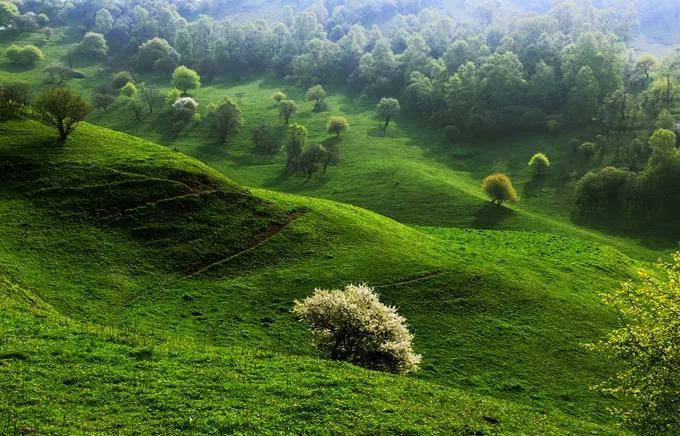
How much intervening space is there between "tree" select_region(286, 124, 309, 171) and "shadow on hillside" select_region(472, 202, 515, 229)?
166 feet

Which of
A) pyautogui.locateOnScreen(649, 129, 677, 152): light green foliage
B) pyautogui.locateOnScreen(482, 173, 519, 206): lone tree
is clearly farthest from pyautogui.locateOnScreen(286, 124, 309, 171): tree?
pyautogui.locateOnScreen(649, 129, 677, 152): light green foliage

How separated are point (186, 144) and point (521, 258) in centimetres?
10684

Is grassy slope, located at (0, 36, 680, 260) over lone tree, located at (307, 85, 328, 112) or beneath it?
beneath

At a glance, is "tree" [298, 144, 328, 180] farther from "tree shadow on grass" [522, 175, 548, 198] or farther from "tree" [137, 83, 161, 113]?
"tree" [137, 83, 161, 113]

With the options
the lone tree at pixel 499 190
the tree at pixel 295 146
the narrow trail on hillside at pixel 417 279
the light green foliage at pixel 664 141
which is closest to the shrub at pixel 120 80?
the tree at pixel 295 146

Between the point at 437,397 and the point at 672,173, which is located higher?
the point at 672,173

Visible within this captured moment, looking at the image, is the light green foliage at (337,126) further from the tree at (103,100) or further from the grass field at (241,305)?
the grass field at (241,305)

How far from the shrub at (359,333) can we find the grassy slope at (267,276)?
→ 3.76 metres

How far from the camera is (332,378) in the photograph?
27.0m

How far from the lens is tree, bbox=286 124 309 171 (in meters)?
132

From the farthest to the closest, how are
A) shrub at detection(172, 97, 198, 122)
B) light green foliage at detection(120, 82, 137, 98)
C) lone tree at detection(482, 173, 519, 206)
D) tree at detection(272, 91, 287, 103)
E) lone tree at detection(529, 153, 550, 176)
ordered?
tree at detection(272, 91, 287, 103), light green foliage at detection(120, 82, 137, 98), shrub at detection(172, 97, 198, 122), lone tree at detection(529, 153, 550, 176), lone tree at detection(482, 173, 519, 206)

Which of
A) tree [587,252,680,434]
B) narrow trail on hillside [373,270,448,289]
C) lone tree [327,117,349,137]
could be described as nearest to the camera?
tree [587,252,680,434]

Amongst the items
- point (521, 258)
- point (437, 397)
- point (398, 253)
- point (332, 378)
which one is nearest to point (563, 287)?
point (521, 258)

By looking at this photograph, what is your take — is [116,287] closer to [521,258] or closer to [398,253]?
[398,253]
